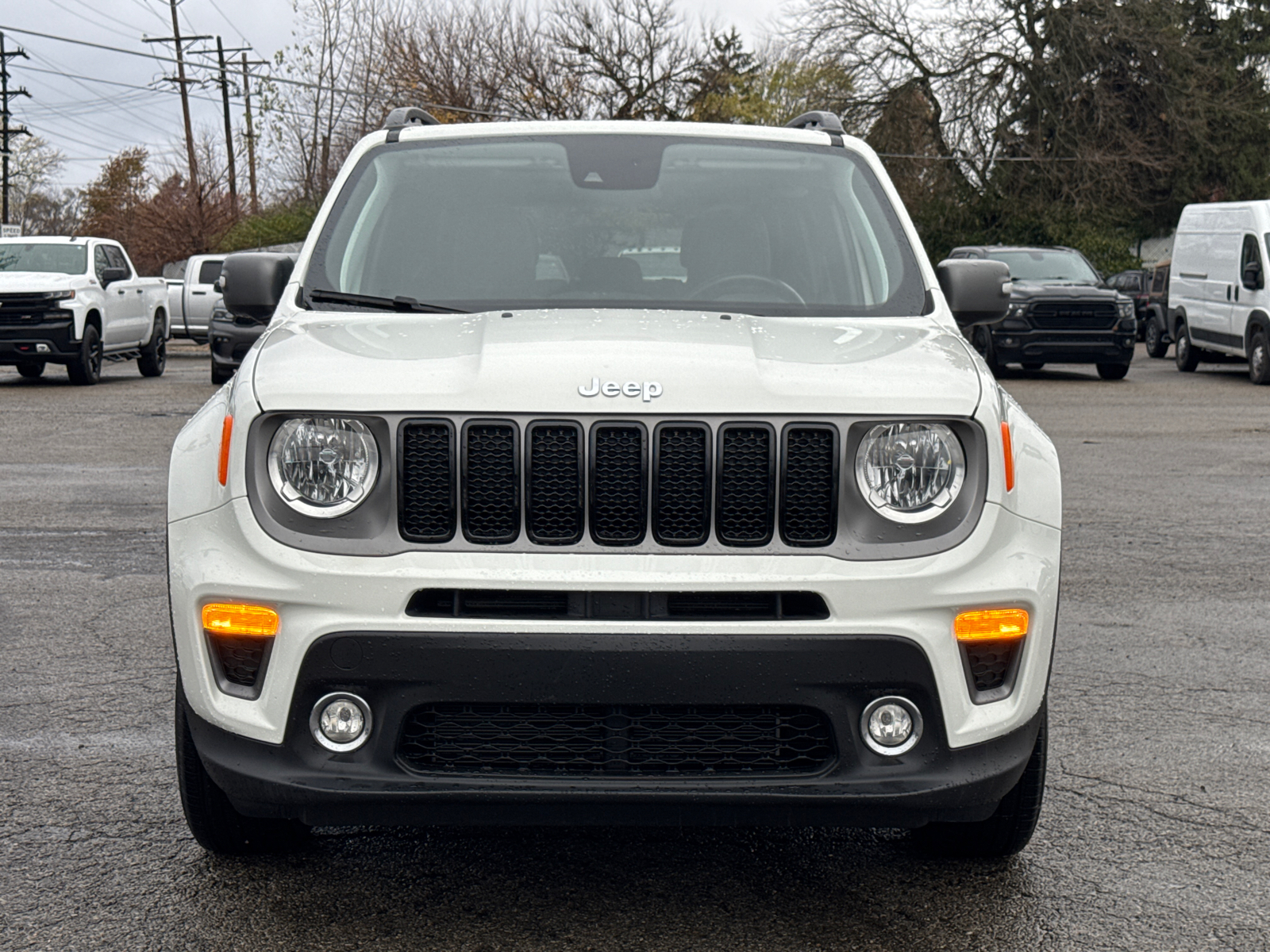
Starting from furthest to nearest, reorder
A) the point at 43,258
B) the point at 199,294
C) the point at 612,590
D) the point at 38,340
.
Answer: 1. the point at 199,294
2. the point at 43,258
3. the point at 38,340
4. the point at 612,590

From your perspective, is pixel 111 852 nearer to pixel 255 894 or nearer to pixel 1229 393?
pixel 255 894

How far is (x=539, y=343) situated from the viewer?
3.52 meters

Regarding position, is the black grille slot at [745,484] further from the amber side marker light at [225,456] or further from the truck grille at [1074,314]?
the truck grille at [1074,314]

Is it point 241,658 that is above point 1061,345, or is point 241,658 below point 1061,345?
above

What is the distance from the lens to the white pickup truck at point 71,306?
20406 mm

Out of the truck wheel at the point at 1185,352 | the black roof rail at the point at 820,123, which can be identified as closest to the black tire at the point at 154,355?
the truck wheel at the point at 1185,352

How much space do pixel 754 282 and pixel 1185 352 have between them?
2181 cm

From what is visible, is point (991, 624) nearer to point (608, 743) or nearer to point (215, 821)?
point (608, 743)

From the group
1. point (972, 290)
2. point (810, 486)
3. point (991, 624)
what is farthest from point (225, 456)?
point (972, 290)

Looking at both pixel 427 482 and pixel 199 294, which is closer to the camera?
pixel 427 482

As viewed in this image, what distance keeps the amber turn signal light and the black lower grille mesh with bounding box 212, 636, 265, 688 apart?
2 centimetres

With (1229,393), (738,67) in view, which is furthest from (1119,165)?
(1229,393)

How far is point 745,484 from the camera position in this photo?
3250 millimetres

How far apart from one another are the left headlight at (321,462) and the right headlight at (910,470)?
1007 mm
